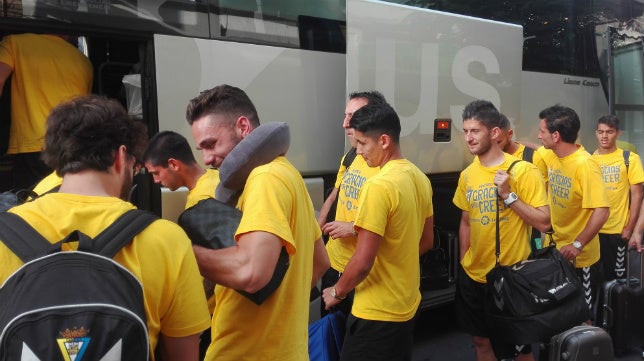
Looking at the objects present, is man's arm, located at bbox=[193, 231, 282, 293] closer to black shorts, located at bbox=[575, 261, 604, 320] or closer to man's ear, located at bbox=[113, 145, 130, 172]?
man's ear, located at bbox=[113, 145, 130, 172]

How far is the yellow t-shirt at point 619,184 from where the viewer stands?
481 centimetres

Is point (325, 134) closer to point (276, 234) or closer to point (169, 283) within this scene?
point (276, 234)

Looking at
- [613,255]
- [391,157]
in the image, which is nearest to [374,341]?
[391,157]

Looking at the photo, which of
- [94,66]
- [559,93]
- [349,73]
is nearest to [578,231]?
[559,93]

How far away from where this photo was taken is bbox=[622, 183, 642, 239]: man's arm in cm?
486

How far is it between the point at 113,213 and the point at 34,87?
2.31m

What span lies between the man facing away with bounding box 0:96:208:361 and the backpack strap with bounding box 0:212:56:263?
22mm

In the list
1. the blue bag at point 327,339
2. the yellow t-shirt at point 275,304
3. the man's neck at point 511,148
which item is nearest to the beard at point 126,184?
the yellow t-shirt at point 275,304

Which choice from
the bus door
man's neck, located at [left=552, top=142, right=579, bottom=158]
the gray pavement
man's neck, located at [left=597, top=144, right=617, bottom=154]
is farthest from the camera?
the bus door

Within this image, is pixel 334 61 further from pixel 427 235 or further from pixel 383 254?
pixel 383 254

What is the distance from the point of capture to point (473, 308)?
3490 millimetres

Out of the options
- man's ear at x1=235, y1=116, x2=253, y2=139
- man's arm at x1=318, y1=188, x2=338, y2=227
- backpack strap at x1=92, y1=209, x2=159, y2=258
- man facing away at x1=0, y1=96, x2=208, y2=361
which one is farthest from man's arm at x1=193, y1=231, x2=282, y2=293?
man's arm at x1=318, y1=188, x2=338, y2=227

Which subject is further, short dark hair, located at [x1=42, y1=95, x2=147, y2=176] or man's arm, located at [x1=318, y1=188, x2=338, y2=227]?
man's arm, located at [x1=318, y1=188, x2=338, y2=227]

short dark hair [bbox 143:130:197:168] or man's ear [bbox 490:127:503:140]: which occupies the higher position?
man's ear [bbox 490:127:503:140]
